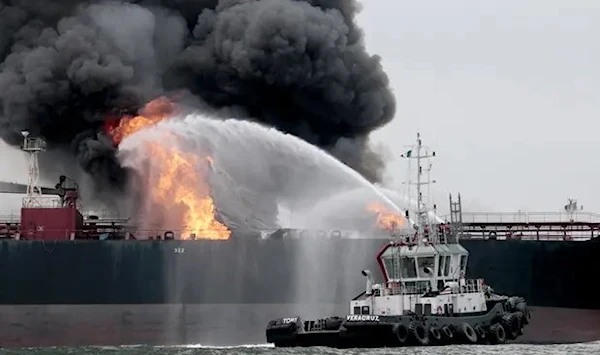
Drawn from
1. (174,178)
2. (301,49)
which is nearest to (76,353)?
(174,178)

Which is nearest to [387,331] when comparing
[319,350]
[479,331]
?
[319,350]

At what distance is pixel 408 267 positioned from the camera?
4228cm

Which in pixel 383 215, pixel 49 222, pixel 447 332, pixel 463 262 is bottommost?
pixel 447 332

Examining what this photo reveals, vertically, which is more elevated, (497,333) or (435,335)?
(497,333)

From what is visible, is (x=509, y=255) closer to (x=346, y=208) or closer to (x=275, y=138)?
(x=346, y=208)

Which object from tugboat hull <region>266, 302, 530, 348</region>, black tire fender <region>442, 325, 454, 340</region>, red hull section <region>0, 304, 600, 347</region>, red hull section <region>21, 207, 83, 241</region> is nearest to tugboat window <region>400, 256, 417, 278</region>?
tugboat hull <region>266, 302, 530, 348</region>

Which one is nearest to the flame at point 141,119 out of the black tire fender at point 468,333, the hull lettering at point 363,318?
the hull lettering at point 363,318

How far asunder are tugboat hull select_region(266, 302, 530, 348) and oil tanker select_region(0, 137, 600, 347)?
490 centimetres

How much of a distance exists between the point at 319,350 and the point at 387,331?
2.21 meters

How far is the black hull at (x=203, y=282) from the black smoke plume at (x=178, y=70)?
7.26m

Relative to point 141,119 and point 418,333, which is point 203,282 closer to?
point 141,119

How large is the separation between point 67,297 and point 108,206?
8960 mm

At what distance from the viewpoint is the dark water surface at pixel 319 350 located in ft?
128

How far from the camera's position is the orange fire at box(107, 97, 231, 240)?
49.7 metres
